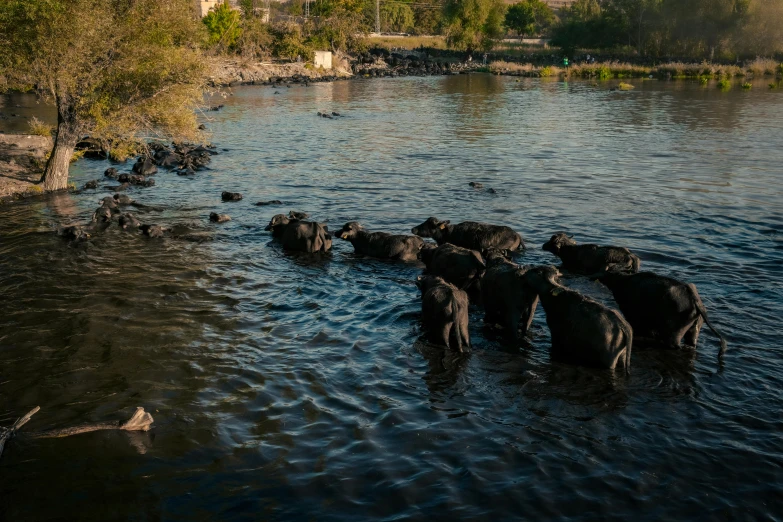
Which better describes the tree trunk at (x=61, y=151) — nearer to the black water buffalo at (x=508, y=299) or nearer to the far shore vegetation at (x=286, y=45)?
the far shore vegetation at (x=286, y=45)

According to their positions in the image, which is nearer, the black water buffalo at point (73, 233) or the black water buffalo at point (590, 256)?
the black water buffalo at point (590, 256)

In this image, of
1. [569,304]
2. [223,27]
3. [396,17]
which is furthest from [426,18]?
[569,304]

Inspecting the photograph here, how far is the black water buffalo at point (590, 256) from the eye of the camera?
47.7 feet

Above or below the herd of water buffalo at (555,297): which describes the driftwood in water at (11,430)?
below

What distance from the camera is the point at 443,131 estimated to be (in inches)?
1620

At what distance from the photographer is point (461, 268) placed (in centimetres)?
1404

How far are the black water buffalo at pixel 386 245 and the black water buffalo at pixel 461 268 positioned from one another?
2.11m

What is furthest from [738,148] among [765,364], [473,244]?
[765,364]

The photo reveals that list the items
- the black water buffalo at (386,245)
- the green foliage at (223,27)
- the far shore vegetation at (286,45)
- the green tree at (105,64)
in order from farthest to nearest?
1. the green foliage at (223,27)
2. the far shore vegetation at (286,45)
3. the green tree at (105,64)
4. the black water buffalo at (386,245)

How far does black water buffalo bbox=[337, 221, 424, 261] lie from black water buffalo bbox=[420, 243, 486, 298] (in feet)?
6.93

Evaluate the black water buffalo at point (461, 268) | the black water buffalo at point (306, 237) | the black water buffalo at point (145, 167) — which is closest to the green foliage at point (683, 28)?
the black water buffalo at point (145, 167)

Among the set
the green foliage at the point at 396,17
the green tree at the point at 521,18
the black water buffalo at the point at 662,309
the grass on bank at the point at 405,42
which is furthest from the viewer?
the green foliage at the point at 396,17

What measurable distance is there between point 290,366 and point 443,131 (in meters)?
31.7

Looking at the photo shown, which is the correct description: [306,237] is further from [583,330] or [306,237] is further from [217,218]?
[583,330]
